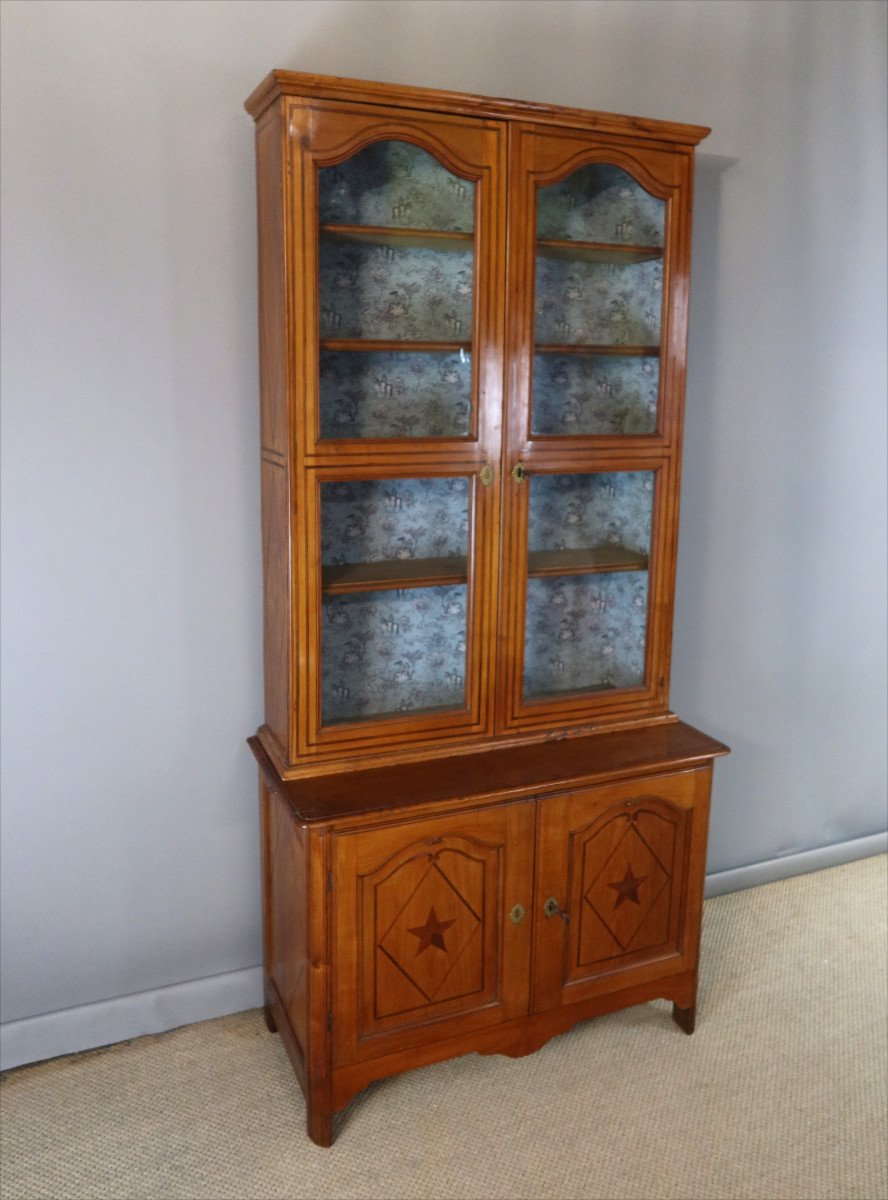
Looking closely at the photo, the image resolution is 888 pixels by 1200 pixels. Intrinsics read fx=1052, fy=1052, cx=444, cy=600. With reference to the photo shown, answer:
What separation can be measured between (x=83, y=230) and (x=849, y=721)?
240cm

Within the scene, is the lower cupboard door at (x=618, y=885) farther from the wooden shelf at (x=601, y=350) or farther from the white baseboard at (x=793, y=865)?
the wooden shelf at (x=601, y=350)

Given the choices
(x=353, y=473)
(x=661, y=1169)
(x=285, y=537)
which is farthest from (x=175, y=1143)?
(x=353, y=473)

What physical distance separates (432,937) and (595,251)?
55.2 inches

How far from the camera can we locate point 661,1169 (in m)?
1.97

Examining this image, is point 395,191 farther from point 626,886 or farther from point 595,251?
point 626,886

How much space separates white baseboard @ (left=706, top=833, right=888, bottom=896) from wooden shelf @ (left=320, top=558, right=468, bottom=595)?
1364 mm

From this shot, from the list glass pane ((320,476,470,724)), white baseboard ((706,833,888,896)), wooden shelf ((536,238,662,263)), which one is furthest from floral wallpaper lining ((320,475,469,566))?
white baseboard ((706,833,888,896))

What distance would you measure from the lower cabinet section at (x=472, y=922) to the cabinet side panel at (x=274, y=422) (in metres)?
0.26

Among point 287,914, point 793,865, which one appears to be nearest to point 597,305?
point 287,914

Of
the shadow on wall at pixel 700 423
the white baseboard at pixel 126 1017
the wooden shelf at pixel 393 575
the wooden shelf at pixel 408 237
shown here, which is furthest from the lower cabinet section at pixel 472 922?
the wooden shelf at pixel 408 237

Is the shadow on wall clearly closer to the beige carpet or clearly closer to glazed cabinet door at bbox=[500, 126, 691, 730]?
glazed cabinet door at bbox=[500, 126, 691, 730]

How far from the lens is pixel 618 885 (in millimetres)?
2234

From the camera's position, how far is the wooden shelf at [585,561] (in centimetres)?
218

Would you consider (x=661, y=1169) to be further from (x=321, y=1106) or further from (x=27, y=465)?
(x=27, y=465)
